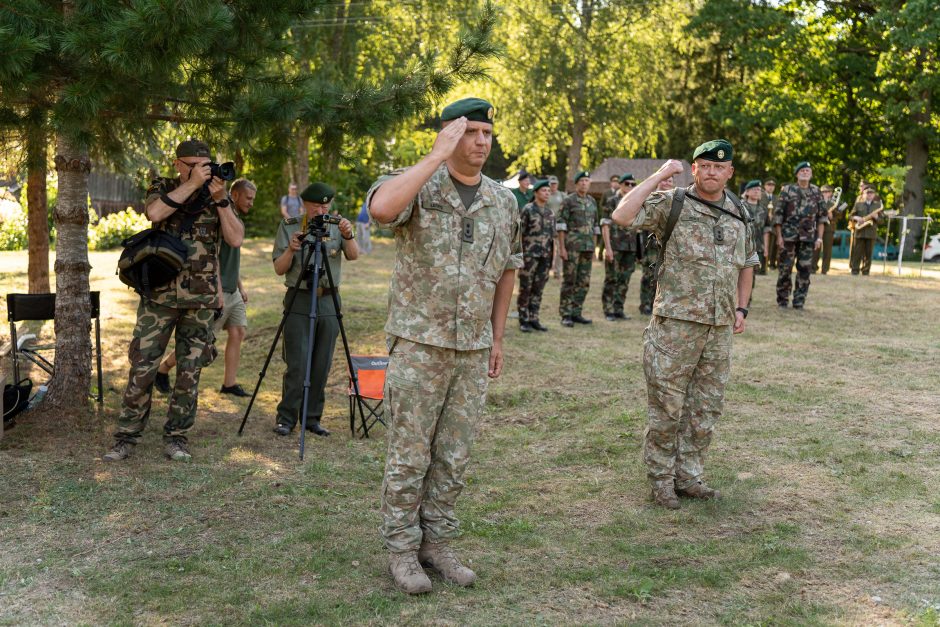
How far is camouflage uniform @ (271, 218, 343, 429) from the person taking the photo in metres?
6.98

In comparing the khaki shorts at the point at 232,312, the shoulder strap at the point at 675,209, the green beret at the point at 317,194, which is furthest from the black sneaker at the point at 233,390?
the shoulder strap at the point at 675,209

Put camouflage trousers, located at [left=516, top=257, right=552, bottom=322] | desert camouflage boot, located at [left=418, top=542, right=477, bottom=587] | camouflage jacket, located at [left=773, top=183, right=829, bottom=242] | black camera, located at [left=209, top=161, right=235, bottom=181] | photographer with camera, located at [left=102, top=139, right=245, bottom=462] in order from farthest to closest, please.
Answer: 1. camouflage jacket, located at [left=773, top=183, right=829, bottom=242]
2. camouflage trousers, located at [left=516, top=257, right=552, bottom=322]
3. photographer with camera, located at [left=102, top=139, right=245, bottom=462]
4. black camera, located at [left=209, top=161, right=235, bottom=181]
5. desert camouflage boot, located at [left=418, top=542, right=477, bottom=587]

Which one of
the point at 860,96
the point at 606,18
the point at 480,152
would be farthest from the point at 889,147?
the point at 480,152

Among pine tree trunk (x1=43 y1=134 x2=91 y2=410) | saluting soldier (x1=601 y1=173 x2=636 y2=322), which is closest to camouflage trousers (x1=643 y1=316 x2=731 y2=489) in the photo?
pine tree trunk (x1=43 y1=134 x2=91 y2=410)

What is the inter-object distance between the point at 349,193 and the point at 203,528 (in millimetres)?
25215

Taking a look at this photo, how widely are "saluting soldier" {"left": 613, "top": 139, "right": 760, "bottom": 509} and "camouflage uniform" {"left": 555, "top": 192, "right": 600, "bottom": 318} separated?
6.99 m

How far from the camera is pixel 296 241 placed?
661cm

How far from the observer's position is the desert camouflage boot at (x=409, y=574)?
407 centimetres

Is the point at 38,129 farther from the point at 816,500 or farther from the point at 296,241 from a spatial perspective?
the point at 816,500

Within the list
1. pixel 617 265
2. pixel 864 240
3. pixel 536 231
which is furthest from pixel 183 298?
pixel 864 240

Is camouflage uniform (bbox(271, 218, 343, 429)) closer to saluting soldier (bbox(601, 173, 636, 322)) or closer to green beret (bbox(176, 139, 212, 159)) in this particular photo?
green beret (bbox(176, 139, 212, 159))

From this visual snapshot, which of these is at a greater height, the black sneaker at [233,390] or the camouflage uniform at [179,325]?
the camouflage uniform at [179,325]

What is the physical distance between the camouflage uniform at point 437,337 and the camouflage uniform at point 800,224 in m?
10.3

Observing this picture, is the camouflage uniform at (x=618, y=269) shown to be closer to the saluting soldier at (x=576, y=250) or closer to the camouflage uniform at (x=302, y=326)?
the saluting soldier at (x=576, y=250)
